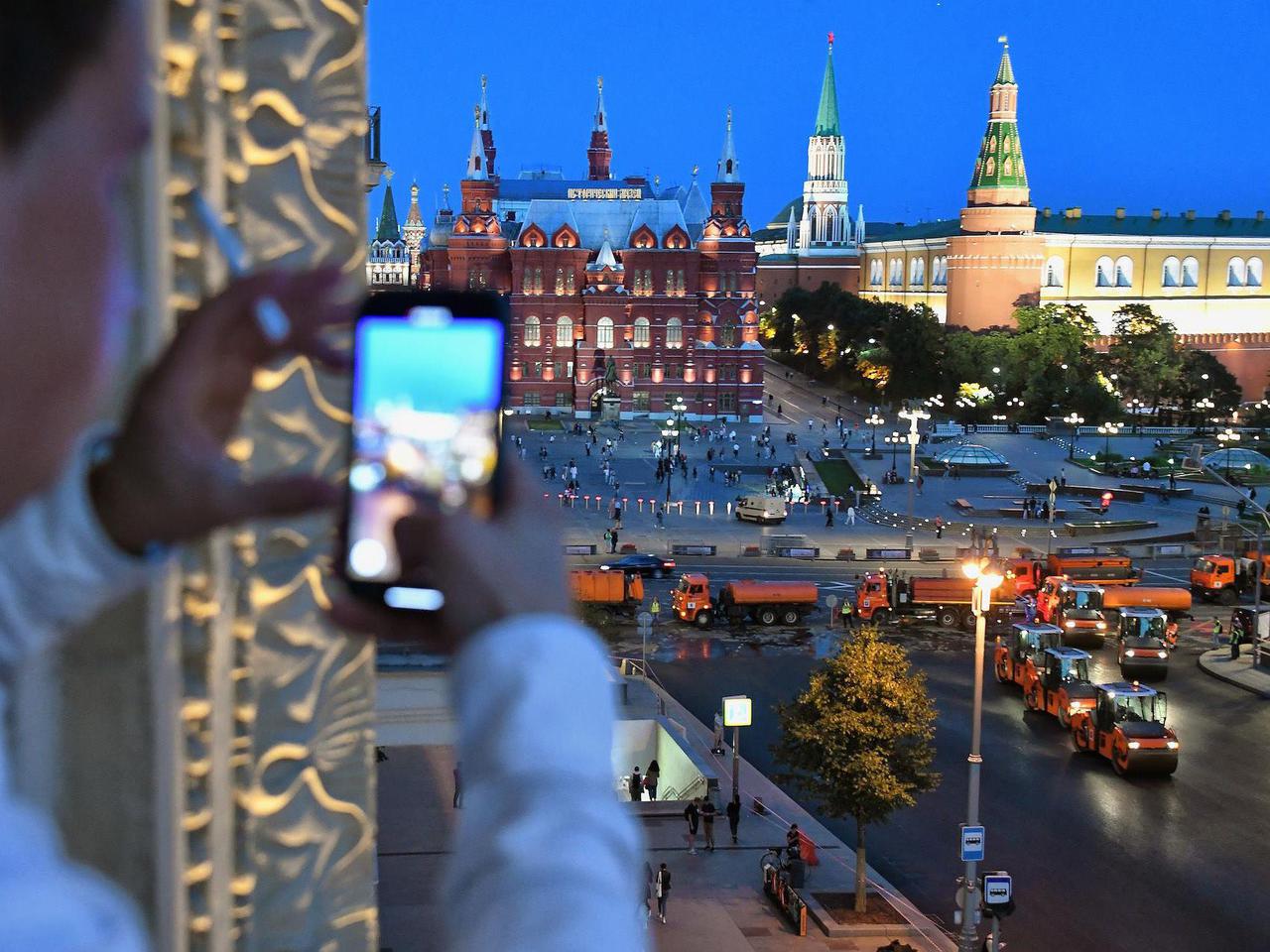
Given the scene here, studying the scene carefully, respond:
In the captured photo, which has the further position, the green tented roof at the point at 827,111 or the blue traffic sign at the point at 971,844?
the green tented roof at the point at 827,111

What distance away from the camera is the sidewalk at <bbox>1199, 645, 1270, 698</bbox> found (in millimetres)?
24500

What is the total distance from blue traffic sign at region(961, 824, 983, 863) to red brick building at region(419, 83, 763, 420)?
56.6 metres

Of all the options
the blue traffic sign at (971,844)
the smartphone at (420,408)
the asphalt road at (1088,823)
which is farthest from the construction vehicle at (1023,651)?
the smartphone at (420,408)

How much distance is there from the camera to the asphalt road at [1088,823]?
1470 centimetres

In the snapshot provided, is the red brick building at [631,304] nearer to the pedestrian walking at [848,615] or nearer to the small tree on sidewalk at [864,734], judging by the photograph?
the pedestrian walking at [848,615]

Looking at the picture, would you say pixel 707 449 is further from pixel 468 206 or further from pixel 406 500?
pixel 406 500

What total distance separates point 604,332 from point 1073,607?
44612mm

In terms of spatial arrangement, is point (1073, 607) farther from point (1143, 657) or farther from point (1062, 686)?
point (1062, 686)

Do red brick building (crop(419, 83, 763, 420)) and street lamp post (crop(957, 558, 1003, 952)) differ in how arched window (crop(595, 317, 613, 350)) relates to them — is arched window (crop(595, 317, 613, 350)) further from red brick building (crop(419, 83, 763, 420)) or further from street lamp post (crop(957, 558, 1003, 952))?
street lamp post (crop(957, 558, 1003, 952))

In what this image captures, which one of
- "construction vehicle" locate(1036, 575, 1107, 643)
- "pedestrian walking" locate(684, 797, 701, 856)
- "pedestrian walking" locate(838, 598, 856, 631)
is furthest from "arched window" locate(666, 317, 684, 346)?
"pedestrian walking" locate(684, 797, 701, 856)

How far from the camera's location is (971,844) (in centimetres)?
1335

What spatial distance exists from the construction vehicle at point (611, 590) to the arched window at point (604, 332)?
42423 mm

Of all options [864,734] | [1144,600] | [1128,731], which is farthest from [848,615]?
[864,734]

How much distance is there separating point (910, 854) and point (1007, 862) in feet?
3.64
